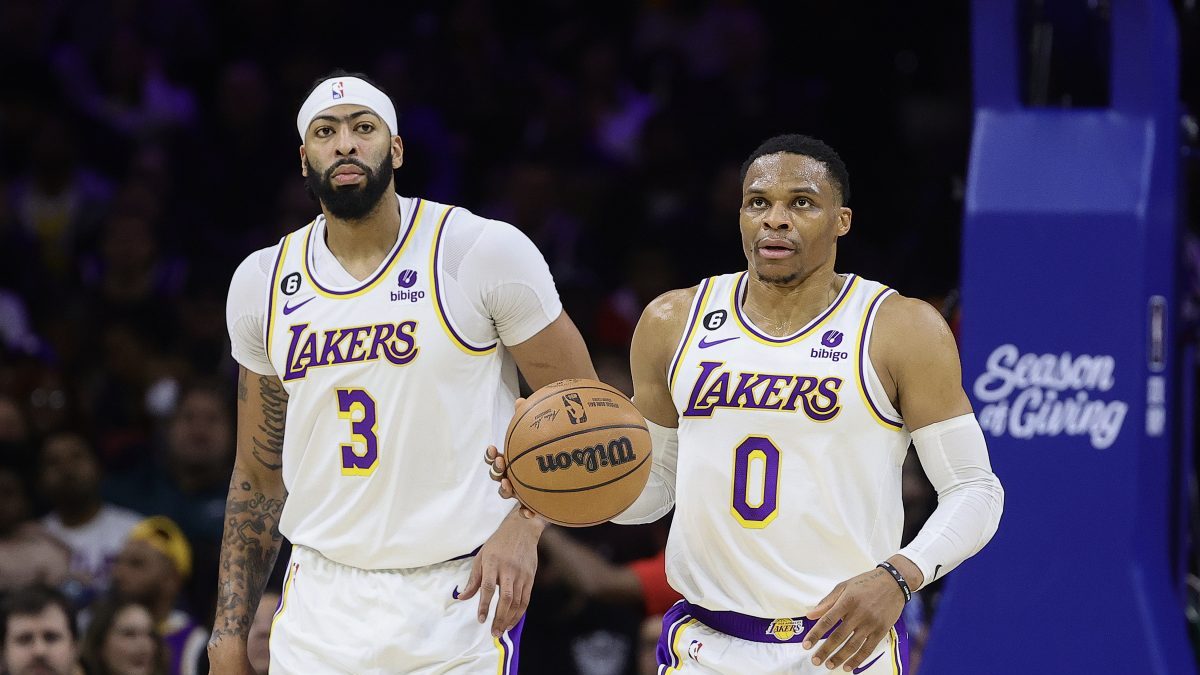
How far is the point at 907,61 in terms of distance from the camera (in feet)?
37.2

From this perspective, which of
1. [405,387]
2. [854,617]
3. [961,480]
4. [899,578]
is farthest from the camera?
[405,387]

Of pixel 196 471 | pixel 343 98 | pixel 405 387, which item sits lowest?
pixel 196 471

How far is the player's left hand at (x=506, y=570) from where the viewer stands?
4.86 m

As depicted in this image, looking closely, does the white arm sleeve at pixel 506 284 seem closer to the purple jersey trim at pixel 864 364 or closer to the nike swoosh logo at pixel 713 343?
the nike swoosh logo at pixel 713 343

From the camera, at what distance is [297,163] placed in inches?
434

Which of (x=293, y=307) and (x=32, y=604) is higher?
(x=293, y=307)

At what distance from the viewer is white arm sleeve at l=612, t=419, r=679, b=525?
198 inches

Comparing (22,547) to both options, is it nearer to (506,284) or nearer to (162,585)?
(162,585)

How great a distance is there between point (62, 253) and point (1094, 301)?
6656mm

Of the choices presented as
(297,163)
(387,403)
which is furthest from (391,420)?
(297,163)

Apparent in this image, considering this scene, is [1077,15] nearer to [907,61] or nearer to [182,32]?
[907,61]

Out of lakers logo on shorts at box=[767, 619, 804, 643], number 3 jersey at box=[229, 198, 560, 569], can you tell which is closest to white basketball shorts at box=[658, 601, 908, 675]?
lakers logo on shorts at box=[767, 619, 804, 643]

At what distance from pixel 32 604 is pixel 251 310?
2446mm

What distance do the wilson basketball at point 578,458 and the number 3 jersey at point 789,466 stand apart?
19 cm
